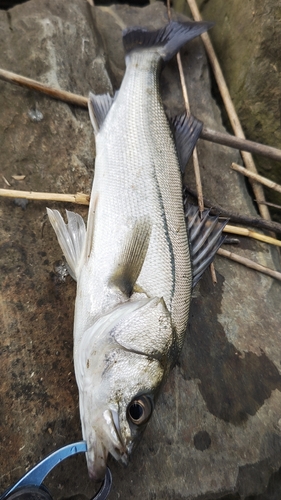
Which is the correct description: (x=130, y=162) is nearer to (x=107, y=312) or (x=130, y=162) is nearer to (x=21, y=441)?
(x=107, y=312)

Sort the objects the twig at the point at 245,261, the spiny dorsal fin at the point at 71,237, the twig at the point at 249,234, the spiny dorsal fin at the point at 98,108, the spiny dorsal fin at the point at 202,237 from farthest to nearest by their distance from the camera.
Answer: the twig at the point at 249,234 < the twig at the point at 245,261 < the spiny dorsal fin at the point at 98,108 < the spiny dorsal fin at the point at 202,237 < the spiny dorsal fin at the point at 71,237

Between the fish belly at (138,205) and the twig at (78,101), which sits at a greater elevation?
the twig at (78,101)

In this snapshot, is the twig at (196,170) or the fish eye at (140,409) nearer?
Answer: the fish eye at (140,409)

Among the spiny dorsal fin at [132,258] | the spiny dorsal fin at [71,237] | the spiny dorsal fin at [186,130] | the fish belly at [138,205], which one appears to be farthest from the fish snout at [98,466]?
the spiny dorsal fin at [186,130]

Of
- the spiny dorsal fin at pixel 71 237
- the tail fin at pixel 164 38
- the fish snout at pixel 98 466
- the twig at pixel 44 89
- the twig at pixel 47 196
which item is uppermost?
the tail fin at pixel 164 38

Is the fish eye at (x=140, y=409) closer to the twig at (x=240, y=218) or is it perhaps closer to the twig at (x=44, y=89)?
the twig at (x=240, y=218)
